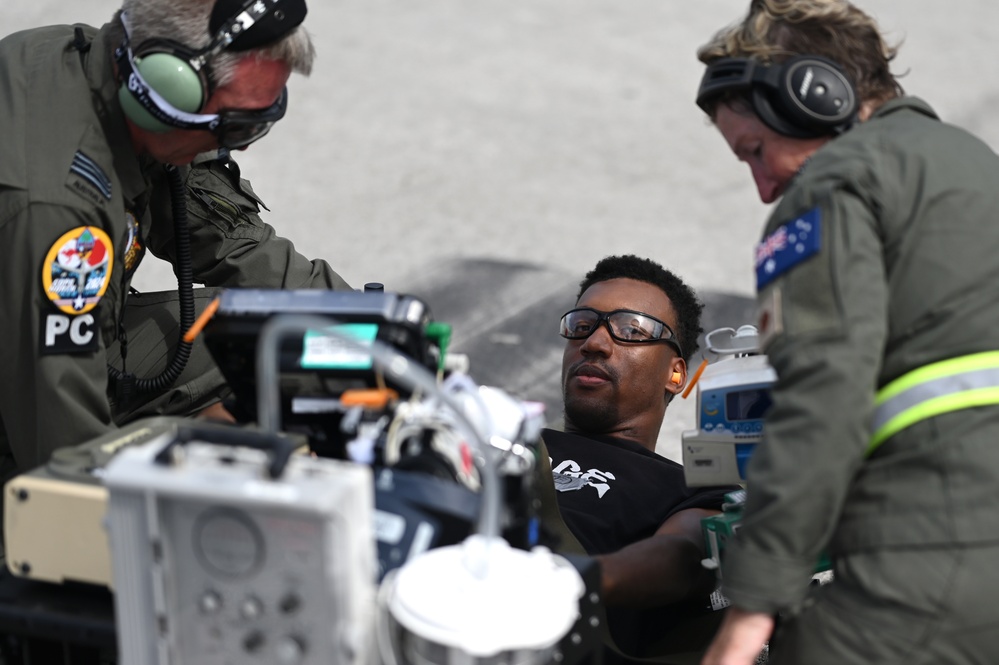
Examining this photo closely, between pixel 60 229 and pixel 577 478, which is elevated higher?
pixel 60 229

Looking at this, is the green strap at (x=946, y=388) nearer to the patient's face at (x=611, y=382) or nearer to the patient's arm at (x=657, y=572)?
the patient's arm at (x=657, y=572)

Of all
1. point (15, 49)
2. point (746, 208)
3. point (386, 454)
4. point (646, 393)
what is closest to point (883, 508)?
point (386, 454)

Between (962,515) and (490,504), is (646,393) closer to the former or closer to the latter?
(962,515)

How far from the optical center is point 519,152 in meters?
7.46

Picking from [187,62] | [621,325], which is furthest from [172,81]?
[621,325]

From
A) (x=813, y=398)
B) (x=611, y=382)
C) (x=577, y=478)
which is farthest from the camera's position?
(x=611, y=382)

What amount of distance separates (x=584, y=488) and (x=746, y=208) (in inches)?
157

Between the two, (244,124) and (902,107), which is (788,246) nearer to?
(902,107)

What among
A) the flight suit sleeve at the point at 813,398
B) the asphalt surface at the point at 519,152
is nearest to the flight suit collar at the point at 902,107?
the flight suit sleeve at the point at 813,398

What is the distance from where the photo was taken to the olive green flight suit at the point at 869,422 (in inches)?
80.7

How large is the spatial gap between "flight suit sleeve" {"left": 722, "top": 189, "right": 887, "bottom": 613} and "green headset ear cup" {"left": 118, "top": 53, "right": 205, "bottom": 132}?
4.47 ft

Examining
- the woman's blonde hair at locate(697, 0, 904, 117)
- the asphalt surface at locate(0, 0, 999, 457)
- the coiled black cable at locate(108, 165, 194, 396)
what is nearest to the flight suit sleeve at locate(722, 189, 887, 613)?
the woman's blonde hair at locate(697, 0, 904, 117)

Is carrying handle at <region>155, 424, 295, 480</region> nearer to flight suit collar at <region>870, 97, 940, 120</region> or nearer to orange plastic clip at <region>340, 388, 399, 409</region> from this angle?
orange plastic clip at <region>340, 388, 399, 409</region>

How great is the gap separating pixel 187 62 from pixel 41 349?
711mm
